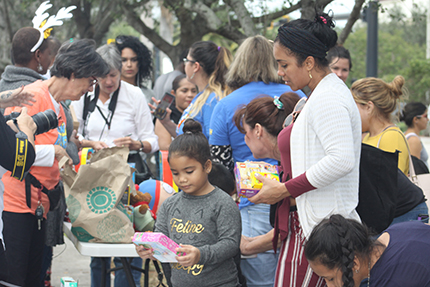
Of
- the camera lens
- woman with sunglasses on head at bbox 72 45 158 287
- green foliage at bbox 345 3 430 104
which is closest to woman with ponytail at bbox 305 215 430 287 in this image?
the camera lens

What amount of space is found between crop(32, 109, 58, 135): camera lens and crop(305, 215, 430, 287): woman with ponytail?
152 centimetres

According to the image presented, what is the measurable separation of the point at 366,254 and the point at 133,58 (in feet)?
11.7

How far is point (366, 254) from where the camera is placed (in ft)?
7.06

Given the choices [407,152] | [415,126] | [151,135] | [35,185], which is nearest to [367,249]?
[407,152]

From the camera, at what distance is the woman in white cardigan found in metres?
2.27

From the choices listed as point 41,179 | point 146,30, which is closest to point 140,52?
point 41,179

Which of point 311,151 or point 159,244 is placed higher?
point 311,151

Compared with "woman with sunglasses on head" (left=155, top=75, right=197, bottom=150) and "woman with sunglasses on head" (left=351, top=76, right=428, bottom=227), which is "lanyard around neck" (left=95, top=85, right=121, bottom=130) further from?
"woman with sunglasses on head" (left=351, top=76, right=428, bottom=227)

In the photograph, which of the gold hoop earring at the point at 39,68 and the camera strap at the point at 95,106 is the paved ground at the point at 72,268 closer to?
the camera strap at the point at 95,106

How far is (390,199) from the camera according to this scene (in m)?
2.60

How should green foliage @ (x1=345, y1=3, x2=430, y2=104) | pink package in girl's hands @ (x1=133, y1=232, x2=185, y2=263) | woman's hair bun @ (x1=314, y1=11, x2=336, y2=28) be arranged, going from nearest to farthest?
pink package in girl's hands @ (x1=133, y1=232, x2=185, y2=263) → woman's hair bun @ (x1=314, y1=11, x2=336, y2=28) → green foliage @ (x1=345, y1=3, x2=430, y2=104)

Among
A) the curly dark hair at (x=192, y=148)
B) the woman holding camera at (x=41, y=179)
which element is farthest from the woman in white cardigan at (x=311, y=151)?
the woman holding camera at (x=41, y=179)

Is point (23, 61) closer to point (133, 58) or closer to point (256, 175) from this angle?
point (133, 58)

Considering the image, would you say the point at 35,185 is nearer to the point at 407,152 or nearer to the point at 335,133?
the point at 335,133
